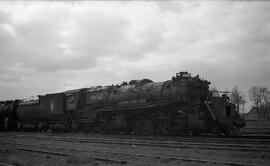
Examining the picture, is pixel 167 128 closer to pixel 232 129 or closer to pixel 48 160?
pixel 232 129

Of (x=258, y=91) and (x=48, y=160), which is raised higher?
(x=258, y=91)

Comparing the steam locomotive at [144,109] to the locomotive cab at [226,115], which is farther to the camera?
the steam locomotive at [144,109]

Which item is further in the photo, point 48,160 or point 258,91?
point 258,91

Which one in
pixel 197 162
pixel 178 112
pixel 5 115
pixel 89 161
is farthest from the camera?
pixel 5 115

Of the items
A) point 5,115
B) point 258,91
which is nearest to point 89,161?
point 5,115

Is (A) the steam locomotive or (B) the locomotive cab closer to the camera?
(B) the locomotive cab

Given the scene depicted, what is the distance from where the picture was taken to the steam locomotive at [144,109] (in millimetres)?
18078

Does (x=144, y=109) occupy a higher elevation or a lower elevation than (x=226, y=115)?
higher

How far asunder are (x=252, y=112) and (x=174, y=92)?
263 feet

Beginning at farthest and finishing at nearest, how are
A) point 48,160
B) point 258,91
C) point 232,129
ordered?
1. point 258,91
2. point 232,129
3. point 48,160

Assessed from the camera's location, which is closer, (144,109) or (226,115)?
(226,115)

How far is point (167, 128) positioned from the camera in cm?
1962

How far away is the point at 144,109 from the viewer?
20875mm

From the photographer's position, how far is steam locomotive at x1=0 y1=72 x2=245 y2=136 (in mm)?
18078
